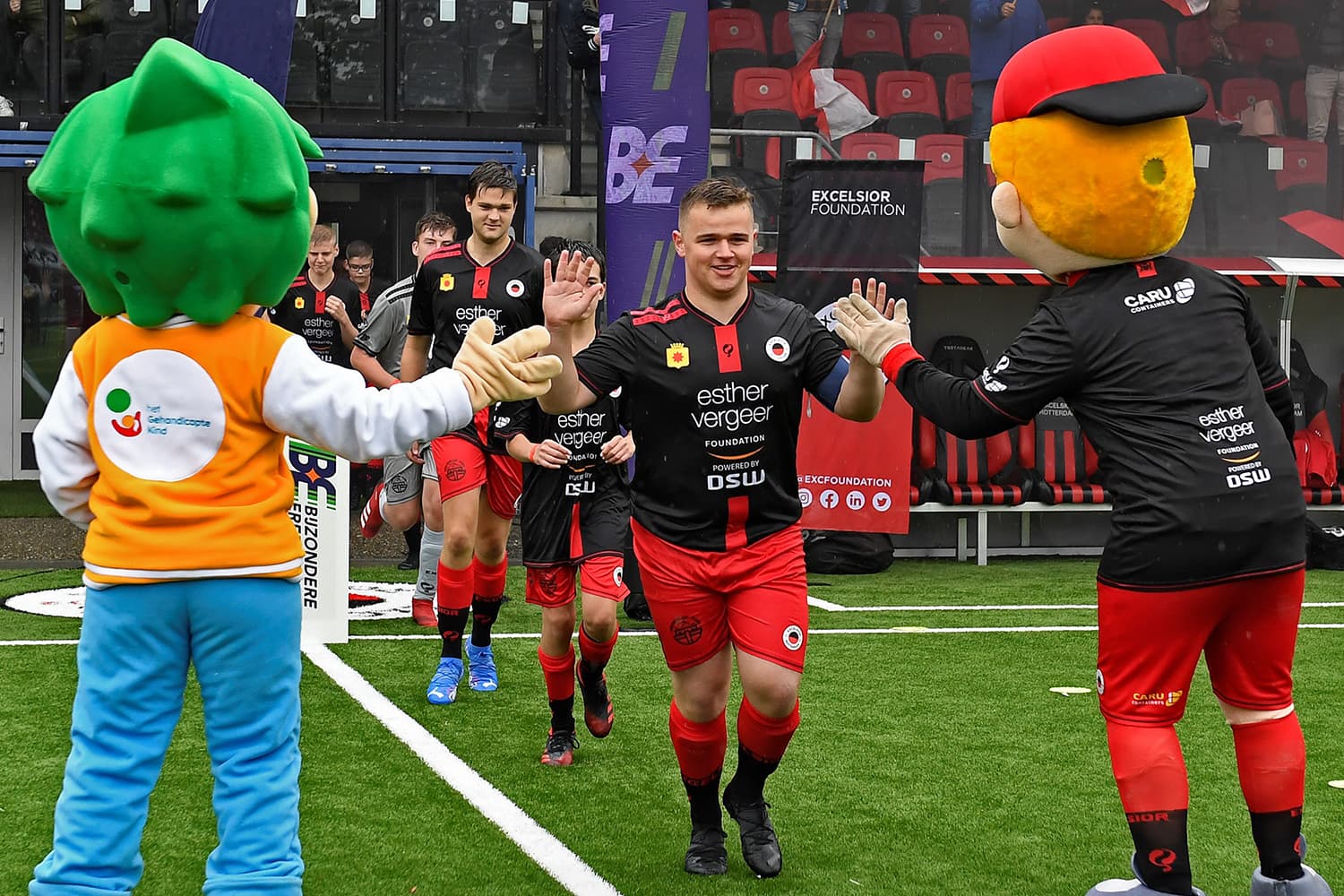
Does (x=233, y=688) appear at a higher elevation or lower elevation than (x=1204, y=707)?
higher

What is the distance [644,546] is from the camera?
457 cm

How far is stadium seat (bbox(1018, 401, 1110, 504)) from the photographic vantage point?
39.6ft

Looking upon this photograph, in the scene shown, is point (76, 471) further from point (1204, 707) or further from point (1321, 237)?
point (1321, 237)

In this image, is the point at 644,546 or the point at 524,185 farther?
the point at 524,185

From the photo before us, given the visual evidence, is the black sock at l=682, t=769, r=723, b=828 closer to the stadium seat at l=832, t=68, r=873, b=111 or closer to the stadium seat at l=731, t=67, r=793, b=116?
the stadium seat at l=731, t=67, r=793, b=116

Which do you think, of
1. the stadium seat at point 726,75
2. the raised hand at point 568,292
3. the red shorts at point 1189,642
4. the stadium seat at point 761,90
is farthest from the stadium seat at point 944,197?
the red shorts at point 1189,642

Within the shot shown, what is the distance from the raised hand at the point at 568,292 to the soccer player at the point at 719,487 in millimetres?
222

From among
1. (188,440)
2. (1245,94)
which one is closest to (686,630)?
(188,440)

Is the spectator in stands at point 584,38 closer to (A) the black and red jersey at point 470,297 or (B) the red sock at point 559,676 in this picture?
(A) the black and red jersey at point 470,297

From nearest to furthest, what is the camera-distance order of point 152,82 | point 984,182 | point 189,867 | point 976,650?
point 152,82 → point 189,867 → point 976,650 → point 984,182

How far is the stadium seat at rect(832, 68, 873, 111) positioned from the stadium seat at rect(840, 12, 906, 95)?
0.28 feet

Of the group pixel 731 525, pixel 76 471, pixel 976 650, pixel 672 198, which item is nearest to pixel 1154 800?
pixel 731 525

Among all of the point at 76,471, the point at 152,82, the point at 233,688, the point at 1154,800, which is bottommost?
the point at 1154,800

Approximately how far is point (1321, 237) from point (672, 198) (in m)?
9.11
